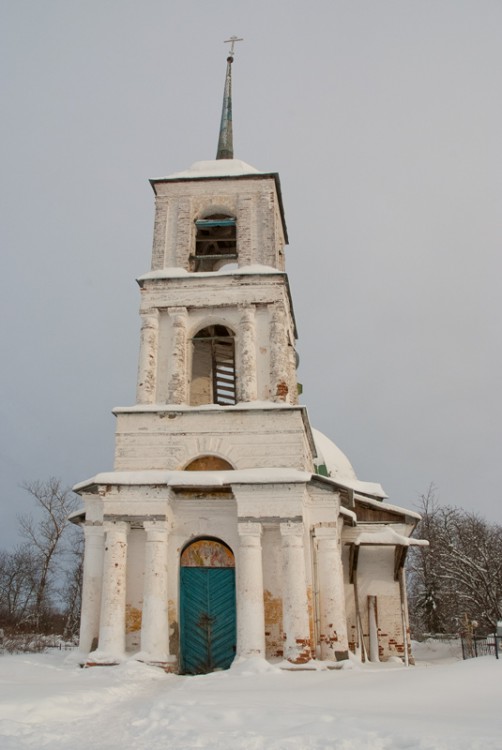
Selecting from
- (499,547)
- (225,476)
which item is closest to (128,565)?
(225,476)

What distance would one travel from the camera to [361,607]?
1722 cm

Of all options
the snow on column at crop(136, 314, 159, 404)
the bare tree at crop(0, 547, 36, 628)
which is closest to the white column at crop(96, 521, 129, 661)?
the snow on column at crop(136, 314, 159, 404)

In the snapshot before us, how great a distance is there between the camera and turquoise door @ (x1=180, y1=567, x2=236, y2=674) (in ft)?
44.3

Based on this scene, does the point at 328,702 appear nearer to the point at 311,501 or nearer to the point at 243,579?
the point at 243,579

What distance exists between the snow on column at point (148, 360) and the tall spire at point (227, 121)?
7.77 meters

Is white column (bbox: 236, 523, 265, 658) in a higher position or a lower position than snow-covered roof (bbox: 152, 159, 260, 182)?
lower

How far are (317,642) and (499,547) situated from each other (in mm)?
26610

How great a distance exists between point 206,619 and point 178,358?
5.89 m

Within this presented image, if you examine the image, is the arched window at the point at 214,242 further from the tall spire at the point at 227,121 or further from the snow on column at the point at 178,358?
the tall spire at the point at 227,121

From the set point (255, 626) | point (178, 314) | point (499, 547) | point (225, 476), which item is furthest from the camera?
point (499, 547)

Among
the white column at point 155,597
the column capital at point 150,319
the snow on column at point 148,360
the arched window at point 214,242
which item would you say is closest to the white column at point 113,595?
the white column at point 155,597

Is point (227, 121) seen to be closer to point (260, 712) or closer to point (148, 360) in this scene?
point (148, 360)

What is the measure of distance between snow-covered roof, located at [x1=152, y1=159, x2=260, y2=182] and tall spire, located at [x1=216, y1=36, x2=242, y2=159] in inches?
95.7

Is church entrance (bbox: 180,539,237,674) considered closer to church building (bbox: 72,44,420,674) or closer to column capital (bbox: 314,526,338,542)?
church building (bbox: 72,44,420,674)
